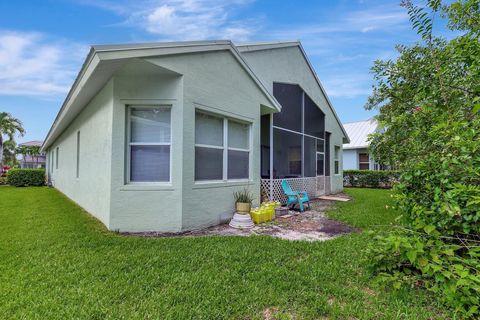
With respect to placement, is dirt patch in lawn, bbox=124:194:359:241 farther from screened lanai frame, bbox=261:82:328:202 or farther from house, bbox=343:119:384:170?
house, bbox=343:119:384:170

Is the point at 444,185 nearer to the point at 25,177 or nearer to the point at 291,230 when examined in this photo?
the point at 291,230

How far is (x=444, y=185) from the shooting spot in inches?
106

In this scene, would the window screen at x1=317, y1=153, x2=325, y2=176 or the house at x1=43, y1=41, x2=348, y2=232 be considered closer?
the house at x1=43, y1=41, x2=348, y2=232

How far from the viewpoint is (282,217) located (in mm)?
7246

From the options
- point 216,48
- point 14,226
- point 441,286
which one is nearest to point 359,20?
point 216,48

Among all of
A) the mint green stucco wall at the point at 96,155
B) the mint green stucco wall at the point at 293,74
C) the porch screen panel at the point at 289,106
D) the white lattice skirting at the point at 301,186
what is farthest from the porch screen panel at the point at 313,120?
the mint green stucco wall at the point at 96,155

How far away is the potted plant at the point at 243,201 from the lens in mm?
6250

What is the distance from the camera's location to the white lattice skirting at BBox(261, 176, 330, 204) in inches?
328

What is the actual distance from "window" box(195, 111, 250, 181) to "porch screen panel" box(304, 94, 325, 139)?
5.06 meters

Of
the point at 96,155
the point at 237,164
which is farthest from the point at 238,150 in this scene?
the point at 96,155

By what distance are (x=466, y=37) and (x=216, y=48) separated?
4.76 meters

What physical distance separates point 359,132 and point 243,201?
20775mm

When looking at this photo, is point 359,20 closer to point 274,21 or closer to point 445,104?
point 274,21

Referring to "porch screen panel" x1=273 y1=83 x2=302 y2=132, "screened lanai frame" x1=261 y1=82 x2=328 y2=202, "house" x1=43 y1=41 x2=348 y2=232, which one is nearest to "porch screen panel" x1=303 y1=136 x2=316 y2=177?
"screened lanai frame" x1=261 y1=82 x2=328 y2=202
